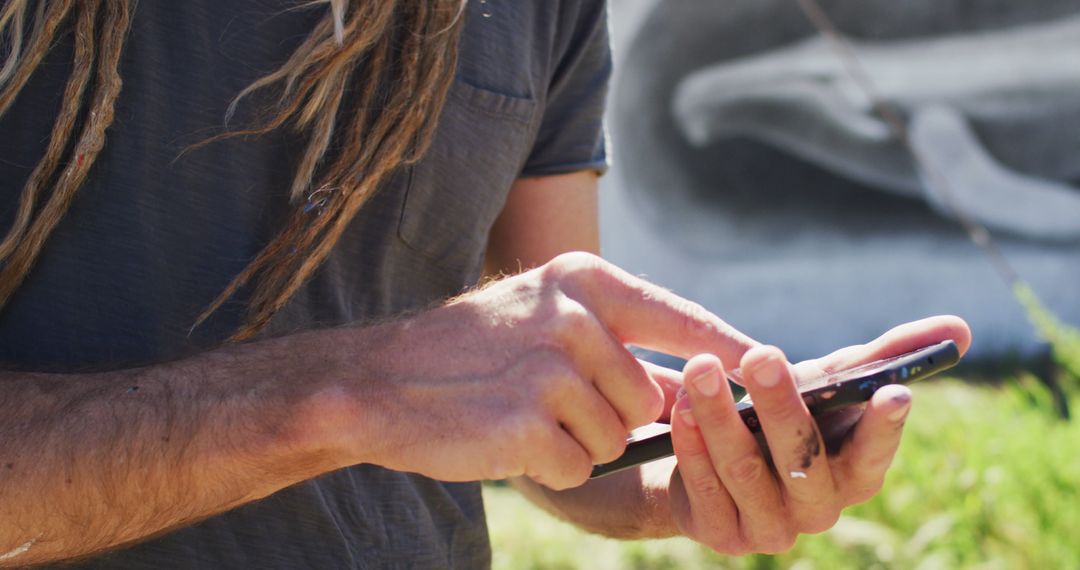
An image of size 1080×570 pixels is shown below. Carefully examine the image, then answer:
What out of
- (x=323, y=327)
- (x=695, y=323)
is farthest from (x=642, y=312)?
(x=323, y=327)

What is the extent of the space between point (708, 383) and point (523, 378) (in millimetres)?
177

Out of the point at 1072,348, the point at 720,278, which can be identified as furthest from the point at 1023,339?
the point at 1072,348

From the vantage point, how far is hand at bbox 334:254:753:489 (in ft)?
3.28

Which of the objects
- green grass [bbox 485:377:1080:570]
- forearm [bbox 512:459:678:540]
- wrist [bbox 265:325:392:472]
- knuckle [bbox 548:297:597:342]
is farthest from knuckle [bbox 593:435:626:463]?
green grass [bbox 485:377:1080:570]

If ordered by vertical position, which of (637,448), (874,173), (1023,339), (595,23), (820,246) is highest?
(595,23)

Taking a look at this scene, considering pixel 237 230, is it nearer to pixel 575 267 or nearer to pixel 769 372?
pixel 575 267

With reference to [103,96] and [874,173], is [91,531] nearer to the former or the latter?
[103,96]

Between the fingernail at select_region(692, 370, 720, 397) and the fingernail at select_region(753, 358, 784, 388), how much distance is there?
38 millimetres

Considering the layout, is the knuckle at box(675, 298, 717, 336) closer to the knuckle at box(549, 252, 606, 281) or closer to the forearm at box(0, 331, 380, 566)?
the knuckle at box(549, 252, 606, 281)

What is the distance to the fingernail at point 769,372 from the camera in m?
1.01

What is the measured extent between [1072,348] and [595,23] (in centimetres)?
331

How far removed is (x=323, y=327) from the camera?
1282mm

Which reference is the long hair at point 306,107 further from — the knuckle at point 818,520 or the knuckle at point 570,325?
the knuckle at point 818,520

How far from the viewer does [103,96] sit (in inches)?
46.5
